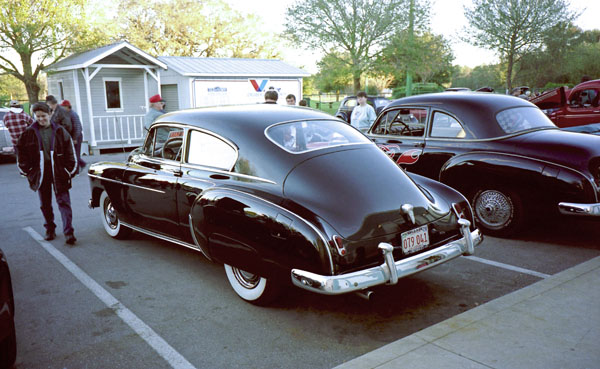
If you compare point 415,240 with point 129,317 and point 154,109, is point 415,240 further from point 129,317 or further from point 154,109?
point 154,109

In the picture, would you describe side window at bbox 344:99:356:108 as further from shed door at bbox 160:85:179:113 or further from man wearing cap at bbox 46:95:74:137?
man wearing cap at bbox 46:95:74:137

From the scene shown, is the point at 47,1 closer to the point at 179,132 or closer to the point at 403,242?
the point at 179,132

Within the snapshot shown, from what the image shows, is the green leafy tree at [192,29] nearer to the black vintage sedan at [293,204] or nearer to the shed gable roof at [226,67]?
the shed gable roof at [226,67]

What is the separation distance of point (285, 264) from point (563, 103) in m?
10.0

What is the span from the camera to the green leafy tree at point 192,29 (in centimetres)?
4481

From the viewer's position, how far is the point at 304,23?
113 ft

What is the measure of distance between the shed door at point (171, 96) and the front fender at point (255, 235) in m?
19.6

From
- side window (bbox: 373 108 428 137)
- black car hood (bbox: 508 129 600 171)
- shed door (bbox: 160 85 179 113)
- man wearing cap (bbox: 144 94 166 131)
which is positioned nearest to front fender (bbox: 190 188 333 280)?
black car hood (bbox: 508 129 600 171)

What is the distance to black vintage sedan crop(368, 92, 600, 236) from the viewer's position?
5629 mm

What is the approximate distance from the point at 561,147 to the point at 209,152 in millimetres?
4172

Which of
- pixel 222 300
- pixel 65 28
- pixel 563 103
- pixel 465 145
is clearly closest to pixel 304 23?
pixel 65 28

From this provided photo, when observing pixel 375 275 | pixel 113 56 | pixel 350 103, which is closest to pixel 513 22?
pixel 350 103

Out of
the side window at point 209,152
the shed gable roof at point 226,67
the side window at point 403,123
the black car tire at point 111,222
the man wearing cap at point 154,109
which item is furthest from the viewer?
the shed gable roof at point 226,67

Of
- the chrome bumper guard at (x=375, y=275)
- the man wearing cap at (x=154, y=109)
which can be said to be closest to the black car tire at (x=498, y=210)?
the chrome bumper guard at (x=375, y=275)
